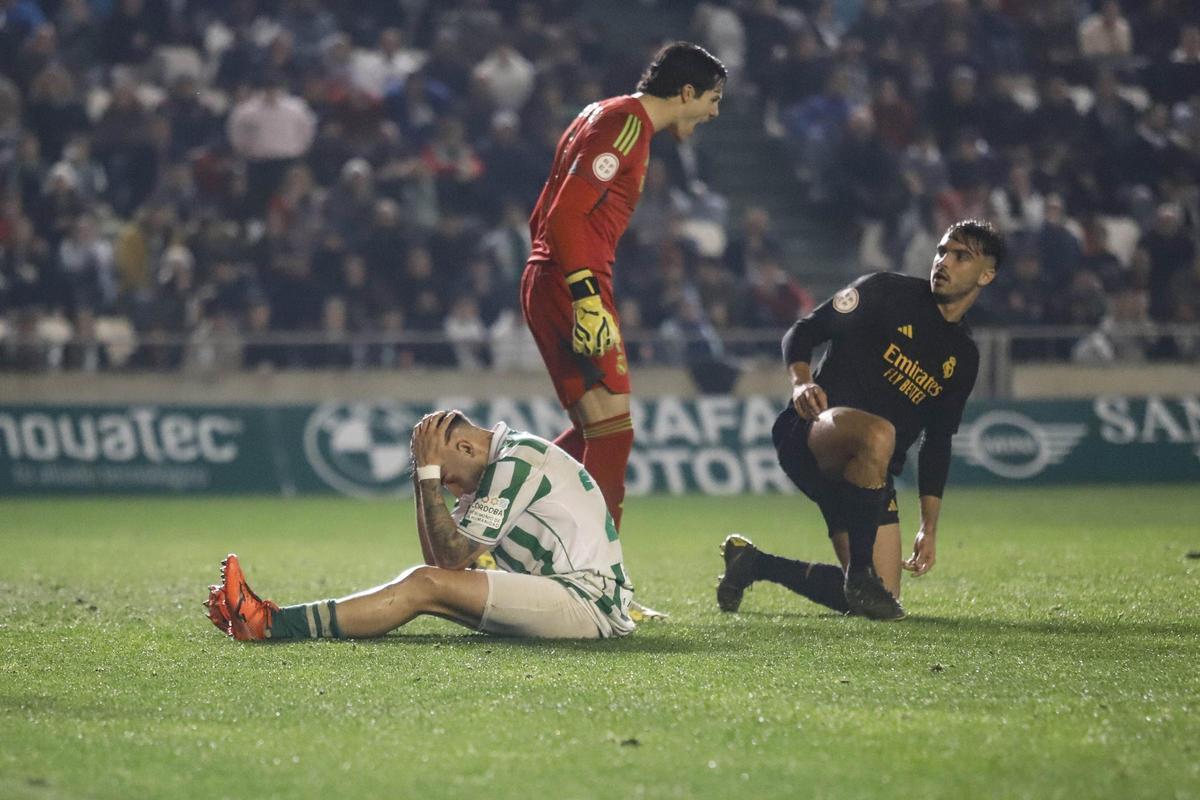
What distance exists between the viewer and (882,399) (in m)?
7.43

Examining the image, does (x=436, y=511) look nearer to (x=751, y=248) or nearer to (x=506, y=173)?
(x=751, y=248)

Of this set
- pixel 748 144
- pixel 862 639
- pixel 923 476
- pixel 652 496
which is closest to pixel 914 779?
pixel 862 639

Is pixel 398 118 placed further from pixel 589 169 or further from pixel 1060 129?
pixel 589 169

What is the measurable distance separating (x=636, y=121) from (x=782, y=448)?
5.46 ft

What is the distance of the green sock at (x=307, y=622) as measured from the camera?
627 centimetres

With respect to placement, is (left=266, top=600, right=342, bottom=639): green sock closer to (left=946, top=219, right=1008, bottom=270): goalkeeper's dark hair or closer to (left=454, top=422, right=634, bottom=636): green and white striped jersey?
(left=454, top=422, right=634, bottom=636): green and white striped jersey

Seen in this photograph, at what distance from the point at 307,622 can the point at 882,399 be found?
9.00ft

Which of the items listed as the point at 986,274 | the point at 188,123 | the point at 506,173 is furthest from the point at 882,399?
the point at 188,123

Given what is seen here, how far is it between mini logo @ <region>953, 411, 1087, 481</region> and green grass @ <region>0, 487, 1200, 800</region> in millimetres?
6587

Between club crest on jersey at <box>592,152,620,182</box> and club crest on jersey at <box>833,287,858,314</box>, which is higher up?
club crest on jersey at <box>592,152,620,182</box>

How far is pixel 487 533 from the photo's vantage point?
6.11 m

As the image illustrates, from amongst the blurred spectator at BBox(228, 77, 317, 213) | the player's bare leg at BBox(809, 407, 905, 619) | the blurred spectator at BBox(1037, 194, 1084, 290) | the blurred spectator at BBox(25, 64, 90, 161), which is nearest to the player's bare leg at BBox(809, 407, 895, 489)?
the player's bare leg at BBox(809, 407, 905, 619)

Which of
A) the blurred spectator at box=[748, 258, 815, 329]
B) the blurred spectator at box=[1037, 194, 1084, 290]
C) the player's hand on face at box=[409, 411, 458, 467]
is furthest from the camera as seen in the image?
the blurred spectator at box=[1037, 194, 1084, 290]

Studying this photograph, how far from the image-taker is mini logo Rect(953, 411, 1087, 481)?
15930 millimetres
